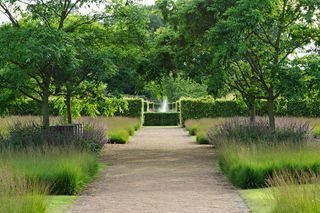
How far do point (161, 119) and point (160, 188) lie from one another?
31942 millimetres

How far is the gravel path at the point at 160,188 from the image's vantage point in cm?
794

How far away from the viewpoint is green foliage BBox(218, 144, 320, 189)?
32.0ft

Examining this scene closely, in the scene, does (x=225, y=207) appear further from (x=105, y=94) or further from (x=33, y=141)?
(x=105, y=94)

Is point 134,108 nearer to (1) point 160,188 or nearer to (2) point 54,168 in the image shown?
(1) point 160,188

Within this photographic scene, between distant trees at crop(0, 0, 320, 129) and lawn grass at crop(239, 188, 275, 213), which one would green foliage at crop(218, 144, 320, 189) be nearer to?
lawn grass at crop(239, 188, 275, 213)

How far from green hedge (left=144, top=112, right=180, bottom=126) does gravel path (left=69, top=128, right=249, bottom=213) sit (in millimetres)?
24965

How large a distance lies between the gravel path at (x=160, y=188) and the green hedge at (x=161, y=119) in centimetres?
2497

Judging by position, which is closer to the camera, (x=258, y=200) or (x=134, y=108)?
(x=258, y=200)

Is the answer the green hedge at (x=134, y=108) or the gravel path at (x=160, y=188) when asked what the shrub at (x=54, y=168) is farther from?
the green hedge at (x=134, y=108)

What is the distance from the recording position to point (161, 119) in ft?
137

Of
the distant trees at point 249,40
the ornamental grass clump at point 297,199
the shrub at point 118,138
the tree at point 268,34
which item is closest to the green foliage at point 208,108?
the shrub at point 118,138

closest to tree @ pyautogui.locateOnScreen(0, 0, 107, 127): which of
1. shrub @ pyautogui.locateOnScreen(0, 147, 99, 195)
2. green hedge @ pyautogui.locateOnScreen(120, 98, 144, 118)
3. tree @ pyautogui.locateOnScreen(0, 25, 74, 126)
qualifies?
tree @ pyautogui.locateOnScreen(0, 25, 74, 126)

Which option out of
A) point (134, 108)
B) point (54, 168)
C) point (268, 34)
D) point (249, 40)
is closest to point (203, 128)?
point (268, 34)

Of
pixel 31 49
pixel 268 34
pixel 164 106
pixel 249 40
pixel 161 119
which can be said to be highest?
pixel 268 34
